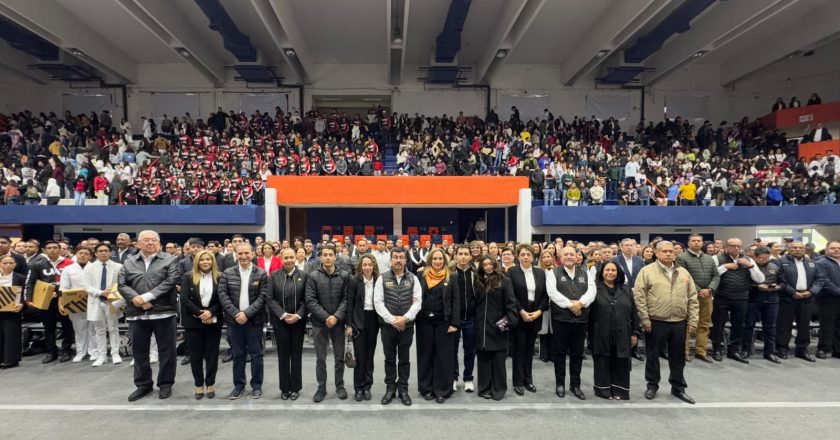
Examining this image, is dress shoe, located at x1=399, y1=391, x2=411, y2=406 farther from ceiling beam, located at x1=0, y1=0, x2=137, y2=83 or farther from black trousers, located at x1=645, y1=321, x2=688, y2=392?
ceiling beam, located at x1=0, y1=0, x2=137, y2=83

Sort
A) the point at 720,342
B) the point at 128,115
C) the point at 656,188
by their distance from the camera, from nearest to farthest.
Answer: the point at 720,342
the point at 656,188
the point at 128,115

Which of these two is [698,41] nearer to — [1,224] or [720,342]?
[720,342]

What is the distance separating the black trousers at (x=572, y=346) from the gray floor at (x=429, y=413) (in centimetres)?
28

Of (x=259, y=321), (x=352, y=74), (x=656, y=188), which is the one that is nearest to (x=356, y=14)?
(x=352, y=74)

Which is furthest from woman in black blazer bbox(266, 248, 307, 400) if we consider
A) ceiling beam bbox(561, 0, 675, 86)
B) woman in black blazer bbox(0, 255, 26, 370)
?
ceiling beam bbox(561, 0, 675, 86)

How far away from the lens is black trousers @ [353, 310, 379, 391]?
16.6 feet

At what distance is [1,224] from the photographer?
14406 mm

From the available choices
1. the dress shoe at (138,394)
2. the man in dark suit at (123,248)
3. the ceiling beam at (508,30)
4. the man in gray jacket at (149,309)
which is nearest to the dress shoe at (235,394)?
the man in gray jacket at (149,309)

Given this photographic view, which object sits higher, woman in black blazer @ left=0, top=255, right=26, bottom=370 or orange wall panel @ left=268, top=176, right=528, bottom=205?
orange wall panel @ left=268, top=176, right=528, bottom=205

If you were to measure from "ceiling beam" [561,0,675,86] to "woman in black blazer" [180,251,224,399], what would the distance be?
1555 cm

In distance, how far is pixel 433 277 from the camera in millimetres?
5070

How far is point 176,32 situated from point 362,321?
55.9 ft

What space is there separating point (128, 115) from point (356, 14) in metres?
14.3

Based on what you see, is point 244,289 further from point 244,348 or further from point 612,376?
point 612,376
